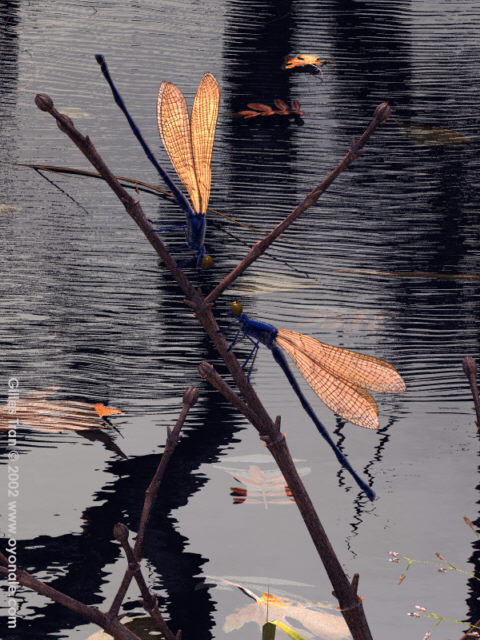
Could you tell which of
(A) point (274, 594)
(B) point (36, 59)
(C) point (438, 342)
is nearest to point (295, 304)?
(C) point (438, 342)

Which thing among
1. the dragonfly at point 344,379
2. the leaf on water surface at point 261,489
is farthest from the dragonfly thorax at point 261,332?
the leaf on water surface at point 261,489

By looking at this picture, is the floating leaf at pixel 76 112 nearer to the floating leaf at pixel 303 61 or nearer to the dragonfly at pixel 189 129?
the floating leaf at pixel 303 61

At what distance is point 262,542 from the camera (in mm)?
425

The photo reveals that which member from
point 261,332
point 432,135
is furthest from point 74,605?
point 432,135

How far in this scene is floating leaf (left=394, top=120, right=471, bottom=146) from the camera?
589 millimetres

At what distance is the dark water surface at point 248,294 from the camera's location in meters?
0.42

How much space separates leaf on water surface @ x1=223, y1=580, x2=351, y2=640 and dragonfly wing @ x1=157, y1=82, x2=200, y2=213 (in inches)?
10.3

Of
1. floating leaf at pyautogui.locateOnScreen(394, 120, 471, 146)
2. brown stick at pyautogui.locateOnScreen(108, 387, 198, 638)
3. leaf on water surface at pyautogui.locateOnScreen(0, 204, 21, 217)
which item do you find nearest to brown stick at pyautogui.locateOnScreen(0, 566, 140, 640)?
brown stick at pyautogui.locateOnScreen(108, 387, 198, 638)

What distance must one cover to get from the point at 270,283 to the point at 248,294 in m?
0.02

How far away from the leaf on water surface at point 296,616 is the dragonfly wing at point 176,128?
26cm

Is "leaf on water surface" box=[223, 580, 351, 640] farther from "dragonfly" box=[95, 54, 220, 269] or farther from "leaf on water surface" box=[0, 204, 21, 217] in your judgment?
"leaf on water surface" box=[0, 204, 21, 217]

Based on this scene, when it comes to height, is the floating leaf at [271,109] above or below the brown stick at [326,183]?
above

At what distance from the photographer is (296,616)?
41cm

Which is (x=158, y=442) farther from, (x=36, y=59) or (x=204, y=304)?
(x=36, y=59)
